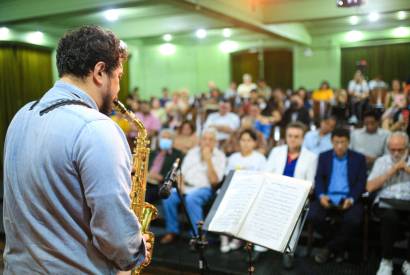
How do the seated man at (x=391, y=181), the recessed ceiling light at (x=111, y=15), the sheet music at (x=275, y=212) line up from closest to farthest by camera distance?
1. the sheet music at (x=275, y=212)
2. the seated man at (x=391, y=181)
3. the recessed ceiling light at (x=111, y=15)

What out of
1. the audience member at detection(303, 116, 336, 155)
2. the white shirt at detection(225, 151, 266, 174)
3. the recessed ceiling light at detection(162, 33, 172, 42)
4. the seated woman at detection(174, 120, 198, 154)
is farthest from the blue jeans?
the recessed ceiling light at detection(162, 33, 172, 42)

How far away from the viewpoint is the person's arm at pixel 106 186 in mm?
962

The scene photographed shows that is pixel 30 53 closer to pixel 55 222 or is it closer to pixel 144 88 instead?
pixel 55 222

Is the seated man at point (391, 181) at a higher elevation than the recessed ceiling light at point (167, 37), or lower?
lower

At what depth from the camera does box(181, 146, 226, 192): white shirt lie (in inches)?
164

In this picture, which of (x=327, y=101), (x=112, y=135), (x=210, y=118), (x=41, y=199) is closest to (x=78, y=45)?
(x=112, y=135)

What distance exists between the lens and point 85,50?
3.51 feet

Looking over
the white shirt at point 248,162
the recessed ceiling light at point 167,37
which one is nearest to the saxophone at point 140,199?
the white shirt at point 248,162

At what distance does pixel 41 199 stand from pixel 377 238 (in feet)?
11.2

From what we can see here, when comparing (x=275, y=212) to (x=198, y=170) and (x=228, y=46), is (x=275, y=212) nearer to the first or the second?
(x=198, y=170)

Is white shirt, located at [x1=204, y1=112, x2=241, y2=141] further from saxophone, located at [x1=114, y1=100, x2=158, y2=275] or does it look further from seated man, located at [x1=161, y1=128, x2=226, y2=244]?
saxophone, located at [x1=114, y1=100, x2=158, y2=275]

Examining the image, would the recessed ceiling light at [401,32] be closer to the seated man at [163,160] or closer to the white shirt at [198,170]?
the white shirt at [198,170]

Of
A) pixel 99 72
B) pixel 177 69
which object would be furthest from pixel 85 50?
pixel 177 69

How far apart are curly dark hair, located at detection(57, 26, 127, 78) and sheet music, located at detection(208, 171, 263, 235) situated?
1.06 m
